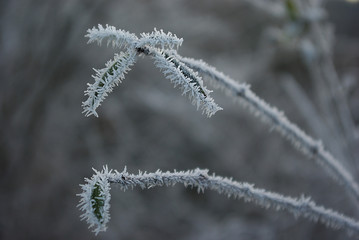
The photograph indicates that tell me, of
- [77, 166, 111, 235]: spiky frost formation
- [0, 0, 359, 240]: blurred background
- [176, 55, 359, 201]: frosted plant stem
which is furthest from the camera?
[0, 0, 359, 240]: blurred background

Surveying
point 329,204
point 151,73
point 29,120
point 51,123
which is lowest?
point 29,120

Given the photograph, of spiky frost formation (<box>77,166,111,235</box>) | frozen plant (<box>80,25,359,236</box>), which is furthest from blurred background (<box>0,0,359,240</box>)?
spiky frost formation (<box>77,166,111,235</box>)

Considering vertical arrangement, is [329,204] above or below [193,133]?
below

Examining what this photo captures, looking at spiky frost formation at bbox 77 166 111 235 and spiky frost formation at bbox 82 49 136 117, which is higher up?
spiky frost formation at bbox 82 49 136 117

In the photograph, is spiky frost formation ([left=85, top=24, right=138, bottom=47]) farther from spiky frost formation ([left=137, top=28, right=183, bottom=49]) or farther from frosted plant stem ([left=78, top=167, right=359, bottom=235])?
frosted plant stem ([left=78, top=167, right=359, bottom=235])

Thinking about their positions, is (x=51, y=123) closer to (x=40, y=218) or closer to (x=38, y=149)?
(x=38, y=149)


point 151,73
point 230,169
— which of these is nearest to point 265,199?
point 230,169

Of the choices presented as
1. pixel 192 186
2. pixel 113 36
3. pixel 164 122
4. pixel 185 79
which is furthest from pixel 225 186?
pixel 164 122
